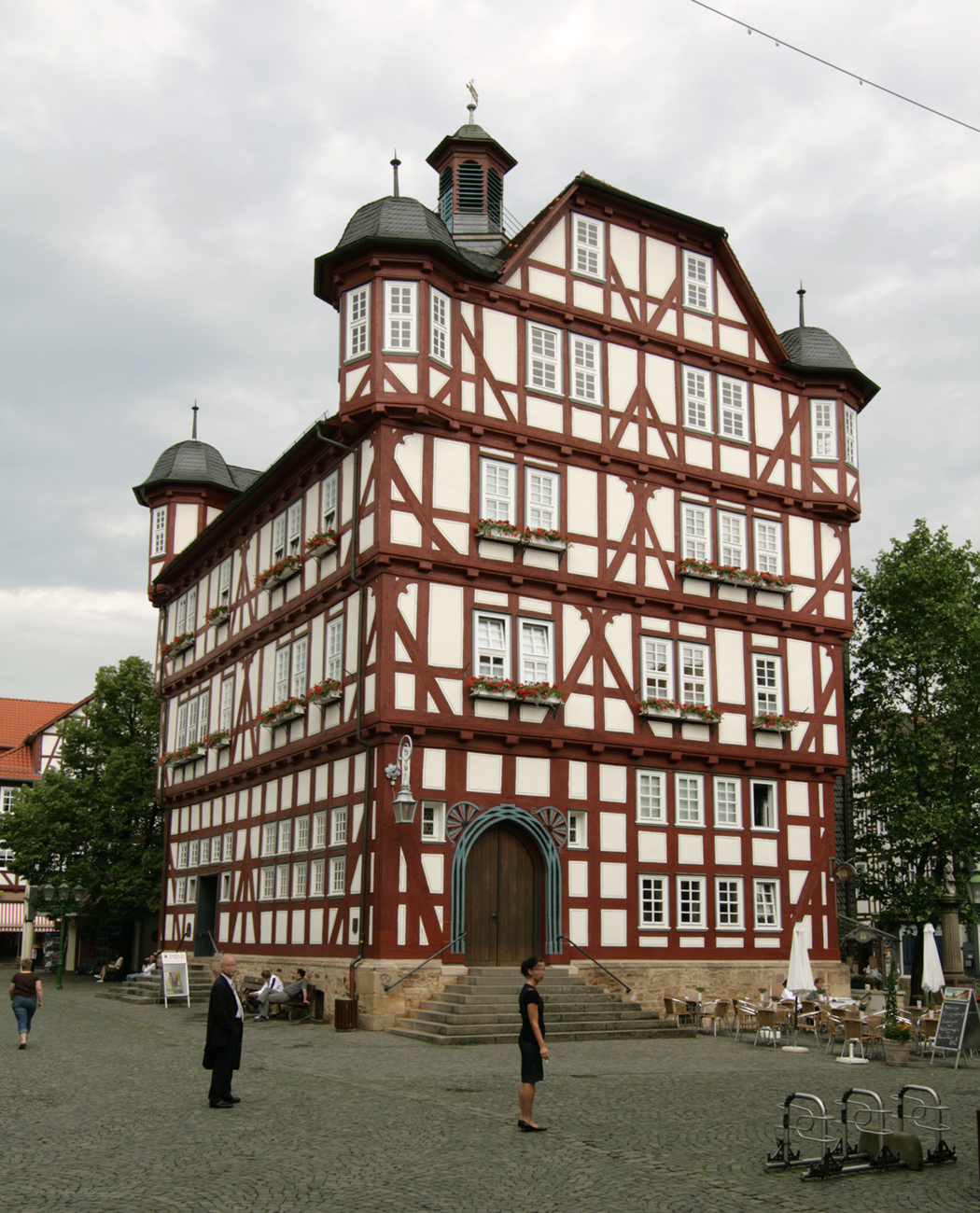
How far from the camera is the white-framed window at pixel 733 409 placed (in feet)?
105

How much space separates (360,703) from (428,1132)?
1402 cm

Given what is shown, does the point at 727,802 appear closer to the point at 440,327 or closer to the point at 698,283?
the point at 440,327

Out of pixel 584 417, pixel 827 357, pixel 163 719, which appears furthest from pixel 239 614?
pixel 827 357

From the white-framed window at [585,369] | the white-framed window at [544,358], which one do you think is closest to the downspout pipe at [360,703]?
the white-framed window at [544,358]

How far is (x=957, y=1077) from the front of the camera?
18734mm

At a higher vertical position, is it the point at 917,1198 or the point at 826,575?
the point at 826,575

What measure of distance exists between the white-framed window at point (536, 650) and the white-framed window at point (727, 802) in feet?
16.9

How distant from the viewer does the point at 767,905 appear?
30.1 metres

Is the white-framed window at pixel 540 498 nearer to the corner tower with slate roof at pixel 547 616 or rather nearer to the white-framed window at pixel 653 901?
the corner tower with slate roof at pixel 547 616

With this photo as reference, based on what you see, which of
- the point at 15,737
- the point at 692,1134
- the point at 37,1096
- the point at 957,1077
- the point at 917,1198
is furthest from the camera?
the point at 15,737

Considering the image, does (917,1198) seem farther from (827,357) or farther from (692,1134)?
(827,357)

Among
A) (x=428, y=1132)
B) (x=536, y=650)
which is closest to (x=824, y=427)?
(x=536, y=650)

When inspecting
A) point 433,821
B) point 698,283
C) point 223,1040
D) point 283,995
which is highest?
point 698,283

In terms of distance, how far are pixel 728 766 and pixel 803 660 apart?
3803 millimetres
